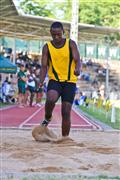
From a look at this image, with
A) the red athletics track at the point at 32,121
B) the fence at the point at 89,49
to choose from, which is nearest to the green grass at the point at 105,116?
the red athletics track at the point at 32,121

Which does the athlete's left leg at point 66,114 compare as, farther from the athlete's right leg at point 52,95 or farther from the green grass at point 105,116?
the green grass at point 105,116

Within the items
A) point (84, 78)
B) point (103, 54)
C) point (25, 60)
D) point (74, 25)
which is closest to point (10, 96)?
point (74, 25)

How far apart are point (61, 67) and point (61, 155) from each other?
6.71 ft

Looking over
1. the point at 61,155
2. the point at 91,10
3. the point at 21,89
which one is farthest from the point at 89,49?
the point at 61,155

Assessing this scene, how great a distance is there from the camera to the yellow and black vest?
908 cm

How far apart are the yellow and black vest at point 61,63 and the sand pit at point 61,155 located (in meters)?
1.07

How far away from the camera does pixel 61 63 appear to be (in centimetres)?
909

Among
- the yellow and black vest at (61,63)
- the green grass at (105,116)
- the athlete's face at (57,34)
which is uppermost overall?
the athlete's face at (57,34)

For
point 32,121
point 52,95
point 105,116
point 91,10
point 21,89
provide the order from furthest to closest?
point 91,10, point 21,89, point 105,116, point 32,121, point 52,95

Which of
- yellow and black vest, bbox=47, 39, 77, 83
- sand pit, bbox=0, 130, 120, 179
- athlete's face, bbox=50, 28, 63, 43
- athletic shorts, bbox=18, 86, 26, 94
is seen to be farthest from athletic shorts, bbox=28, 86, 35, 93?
athlete's face, bbox=50, 28, 63, 43

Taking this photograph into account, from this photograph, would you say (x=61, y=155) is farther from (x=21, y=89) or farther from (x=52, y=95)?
(x=21, y=89)

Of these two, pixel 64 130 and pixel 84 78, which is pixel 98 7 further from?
pixel 64 130

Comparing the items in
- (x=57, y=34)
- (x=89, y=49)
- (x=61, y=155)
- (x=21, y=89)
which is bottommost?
(x=21, y=89)

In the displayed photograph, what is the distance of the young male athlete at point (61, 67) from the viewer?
905cm
